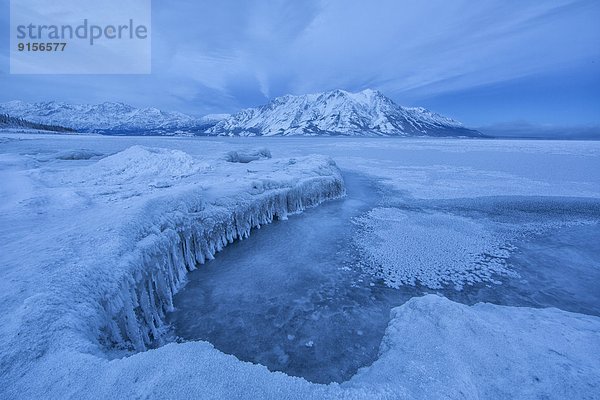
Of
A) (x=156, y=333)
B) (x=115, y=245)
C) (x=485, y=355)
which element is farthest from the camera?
(x=115, y=245)

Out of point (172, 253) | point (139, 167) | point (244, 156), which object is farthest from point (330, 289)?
point (244, 156)

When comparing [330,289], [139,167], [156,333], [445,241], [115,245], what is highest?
[139,167]

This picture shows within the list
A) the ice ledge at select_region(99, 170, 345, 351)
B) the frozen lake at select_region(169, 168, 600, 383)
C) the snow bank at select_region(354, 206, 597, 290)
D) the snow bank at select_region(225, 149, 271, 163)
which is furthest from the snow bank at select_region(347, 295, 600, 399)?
the snow bank at select_region(225, 149, 271, 163)

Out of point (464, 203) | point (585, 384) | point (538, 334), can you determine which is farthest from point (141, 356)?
point (464, 203)

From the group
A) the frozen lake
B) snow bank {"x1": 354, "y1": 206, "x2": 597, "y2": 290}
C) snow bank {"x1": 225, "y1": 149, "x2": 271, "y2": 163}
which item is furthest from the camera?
snow bank {"x1": 225, "y1": 149, "x2": 271, "y2": 163}

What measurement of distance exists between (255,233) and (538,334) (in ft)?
35.4

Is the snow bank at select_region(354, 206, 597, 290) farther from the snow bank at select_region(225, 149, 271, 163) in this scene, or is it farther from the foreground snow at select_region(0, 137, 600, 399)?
the snow bank at select_region(225, 149, 271, 163)

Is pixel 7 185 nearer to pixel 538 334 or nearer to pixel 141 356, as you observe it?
pixel 141 356

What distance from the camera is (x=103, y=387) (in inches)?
126

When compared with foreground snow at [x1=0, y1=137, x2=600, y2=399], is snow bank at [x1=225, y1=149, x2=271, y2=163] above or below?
→ above

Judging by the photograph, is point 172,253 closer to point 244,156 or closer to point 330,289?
point 330,289

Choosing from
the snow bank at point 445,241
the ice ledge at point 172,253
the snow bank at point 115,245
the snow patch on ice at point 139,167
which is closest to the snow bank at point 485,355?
the snow bank at point 445,241

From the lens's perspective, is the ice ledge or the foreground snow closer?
the foreground snow

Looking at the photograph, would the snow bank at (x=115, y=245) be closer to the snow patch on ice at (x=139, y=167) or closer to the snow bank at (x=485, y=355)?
the snow patch on ice at (x=139, y=167)
